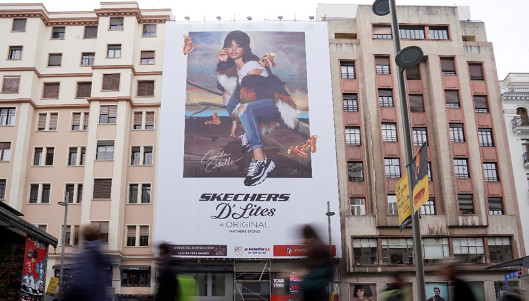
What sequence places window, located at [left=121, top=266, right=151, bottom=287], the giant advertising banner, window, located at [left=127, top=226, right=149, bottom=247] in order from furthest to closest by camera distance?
window, located at [left=127, top=226, right=149, bottom=247], the giant advertising banner, window, located at [left=121, top=266, right=151, bottom=287]

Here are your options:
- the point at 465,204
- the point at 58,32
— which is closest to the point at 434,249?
the point at 465,204

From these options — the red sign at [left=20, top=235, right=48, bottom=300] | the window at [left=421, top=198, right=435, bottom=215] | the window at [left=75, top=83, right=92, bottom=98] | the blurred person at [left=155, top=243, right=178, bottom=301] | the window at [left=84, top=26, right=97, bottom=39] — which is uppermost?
the window at [left=84, top=26, right=97, bottom=39]

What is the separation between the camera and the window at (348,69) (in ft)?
145

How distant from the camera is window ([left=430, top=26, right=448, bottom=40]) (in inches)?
1766

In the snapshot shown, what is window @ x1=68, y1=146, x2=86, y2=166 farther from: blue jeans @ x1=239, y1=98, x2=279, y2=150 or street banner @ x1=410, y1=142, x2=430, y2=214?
street banner @ x1=410, y1=142, x2=430, y2=214

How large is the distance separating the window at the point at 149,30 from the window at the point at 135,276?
18701 millimetres

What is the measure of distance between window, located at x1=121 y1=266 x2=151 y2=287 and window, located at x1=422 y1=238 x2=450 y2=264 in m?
19.3

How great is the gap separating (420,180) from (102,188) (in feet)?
109

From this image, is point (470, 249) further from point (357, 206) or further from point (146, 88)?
point (146, 88)

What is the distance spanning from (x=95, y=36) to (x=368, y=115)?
74.6ft

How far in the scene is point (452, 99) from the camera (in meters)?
43.1

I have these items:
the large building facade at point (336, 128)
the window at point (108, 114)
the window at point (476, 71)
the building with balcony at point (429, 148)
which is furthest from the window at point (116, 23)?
the window at point (476, 71)

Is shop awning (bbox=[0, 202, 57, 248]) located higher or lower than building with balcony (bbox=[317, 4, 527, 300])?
lower

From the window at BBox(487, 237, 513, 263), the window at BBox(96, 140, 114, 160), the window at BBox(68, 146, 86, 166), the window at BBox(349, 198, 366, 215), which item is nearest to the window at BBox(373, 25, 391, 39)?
the window at BBox(349, 198, 366, 215)
